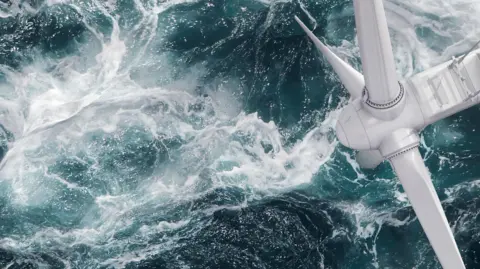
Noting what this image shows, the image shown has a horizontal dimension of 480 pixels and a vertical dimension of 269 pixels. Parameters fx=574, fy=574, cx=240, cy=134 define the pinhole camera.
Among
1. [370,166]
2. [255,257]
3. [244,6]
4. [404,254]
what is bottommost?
[404,254]

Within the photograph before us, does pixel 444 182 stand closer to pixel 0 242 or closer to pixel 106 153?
pixel 106 153

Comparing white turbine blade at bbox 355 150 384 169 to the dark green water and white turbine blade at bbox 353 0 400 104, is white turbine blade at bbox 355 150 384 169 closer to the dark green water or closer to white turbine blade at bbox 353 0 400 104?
the dark green water

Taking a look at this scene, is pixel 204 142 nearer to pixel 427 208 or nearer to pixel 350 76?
pixel 350 76

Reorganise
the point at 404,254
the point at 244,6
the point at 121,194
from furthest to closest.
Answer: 1. the point at 244,6
2. the point at 121,194
3. the point at 404,254

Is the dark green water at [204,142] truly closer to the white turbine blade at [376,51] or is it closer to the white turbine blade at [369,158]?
the white turbine blade at [369,158]

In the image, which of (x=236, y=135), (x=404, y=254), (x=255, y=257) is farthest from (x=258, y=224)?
(x=404, y=254)

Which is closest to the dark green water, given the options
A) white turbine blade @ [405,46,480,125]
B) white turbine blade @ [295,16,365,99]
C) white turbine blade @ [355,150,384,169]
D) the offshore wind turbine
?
white turbine blade @ [355,150,384,169]
